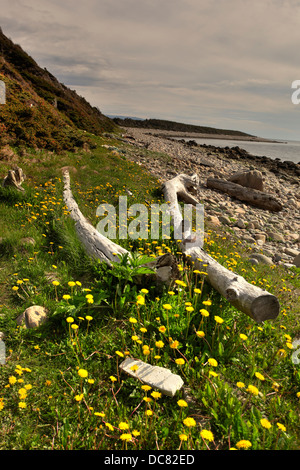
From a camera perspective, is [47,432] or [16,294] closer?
[47,432]

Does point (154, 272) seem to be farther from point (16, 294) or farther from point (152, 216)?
point (152, 216)

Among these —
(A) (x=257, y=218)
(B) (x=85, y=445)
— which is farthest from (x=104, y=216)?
(A) (x=257, y=218)

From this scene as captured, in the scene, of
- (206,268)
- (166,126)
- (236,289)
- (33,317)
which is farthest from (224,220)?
(166,126)

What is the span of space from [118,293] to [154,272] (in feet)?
2.22

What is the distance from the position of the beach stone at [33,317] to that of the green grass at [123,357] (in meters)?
0.11

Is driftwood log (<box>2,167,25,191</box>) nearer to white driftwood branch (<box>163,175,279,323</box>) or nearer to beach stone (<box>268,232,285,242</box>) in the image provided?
white driftwood branch (<box>163,175,279,323</box>)

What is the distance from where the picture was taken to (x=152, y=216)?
8992 mm

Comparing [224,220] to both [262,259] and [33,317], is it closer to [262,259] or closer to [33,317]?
[262,259]

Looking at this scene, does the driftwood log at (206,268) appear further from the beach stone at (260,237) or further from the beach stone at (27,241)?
the beach stone at (260,237)

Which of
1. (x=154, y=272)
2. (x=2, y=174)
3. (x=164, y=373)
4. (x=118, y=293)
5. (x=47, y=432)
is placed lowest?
(x=47, y=432)

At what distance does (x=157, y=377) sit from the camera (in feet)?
10.6

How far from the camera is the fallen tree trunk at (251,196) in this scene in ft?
49.1

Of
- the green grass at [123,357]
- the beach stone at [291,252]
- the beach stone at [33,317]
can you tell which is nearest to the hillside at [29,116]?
the green grass at [123,357]

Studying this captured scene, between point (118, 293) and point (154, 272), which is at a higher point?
point (154, 272)
